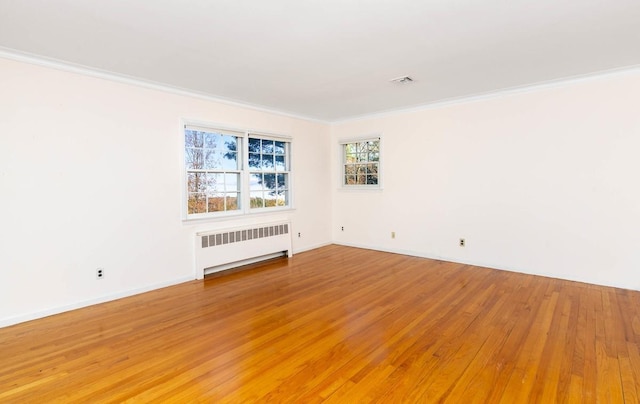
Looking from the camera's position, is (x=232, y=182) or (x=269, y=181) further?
(x=269, y=181)

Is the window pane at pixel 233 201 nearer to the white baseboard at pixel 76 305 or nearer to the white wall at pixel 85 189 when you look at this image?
the white wall at pixel 85 189

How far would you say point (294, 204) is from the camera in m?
5.82

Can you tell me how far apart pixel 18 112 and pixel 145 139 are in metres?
1.14

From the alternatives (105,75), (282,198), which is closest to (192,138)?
(105,75)

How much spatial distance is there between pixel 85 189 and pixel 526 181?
5533 millimetres

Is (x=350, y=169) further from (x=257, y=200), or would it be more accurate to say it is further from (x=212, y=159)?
(x=212, y=159)

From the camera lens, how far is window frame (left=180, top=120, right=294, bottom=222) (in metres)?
4.22

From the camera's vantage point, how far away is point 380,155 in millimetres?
5832

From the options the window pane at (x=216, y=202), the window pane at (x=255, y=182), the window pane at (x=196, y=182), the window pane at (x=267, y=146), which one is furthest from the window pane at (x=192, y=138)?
the window pane at (x=267, y=146)

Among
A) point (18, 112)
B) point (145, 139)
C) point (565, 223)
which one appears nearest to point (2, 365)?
point (18, 112)

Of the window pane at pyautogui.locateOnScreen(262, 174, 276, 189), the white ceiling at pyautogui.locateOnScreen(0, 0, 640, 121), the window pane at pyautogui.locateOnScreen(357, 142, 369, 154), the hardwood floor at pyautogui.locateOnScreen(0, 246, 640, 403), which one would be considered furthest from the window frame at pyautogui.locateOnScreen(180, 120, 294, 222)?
the window pane at pyautogui.locateOnScreen(357, 142, 369, 154)

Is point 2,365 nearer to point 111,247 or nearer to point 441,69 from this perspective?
point 111,247

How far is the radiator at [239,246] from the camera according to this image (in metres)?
4.39

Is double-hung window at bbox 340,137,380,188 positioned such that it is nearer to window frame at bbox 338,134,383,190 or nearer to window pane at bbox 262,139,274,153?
window frame at bbox 338,134,383,190
